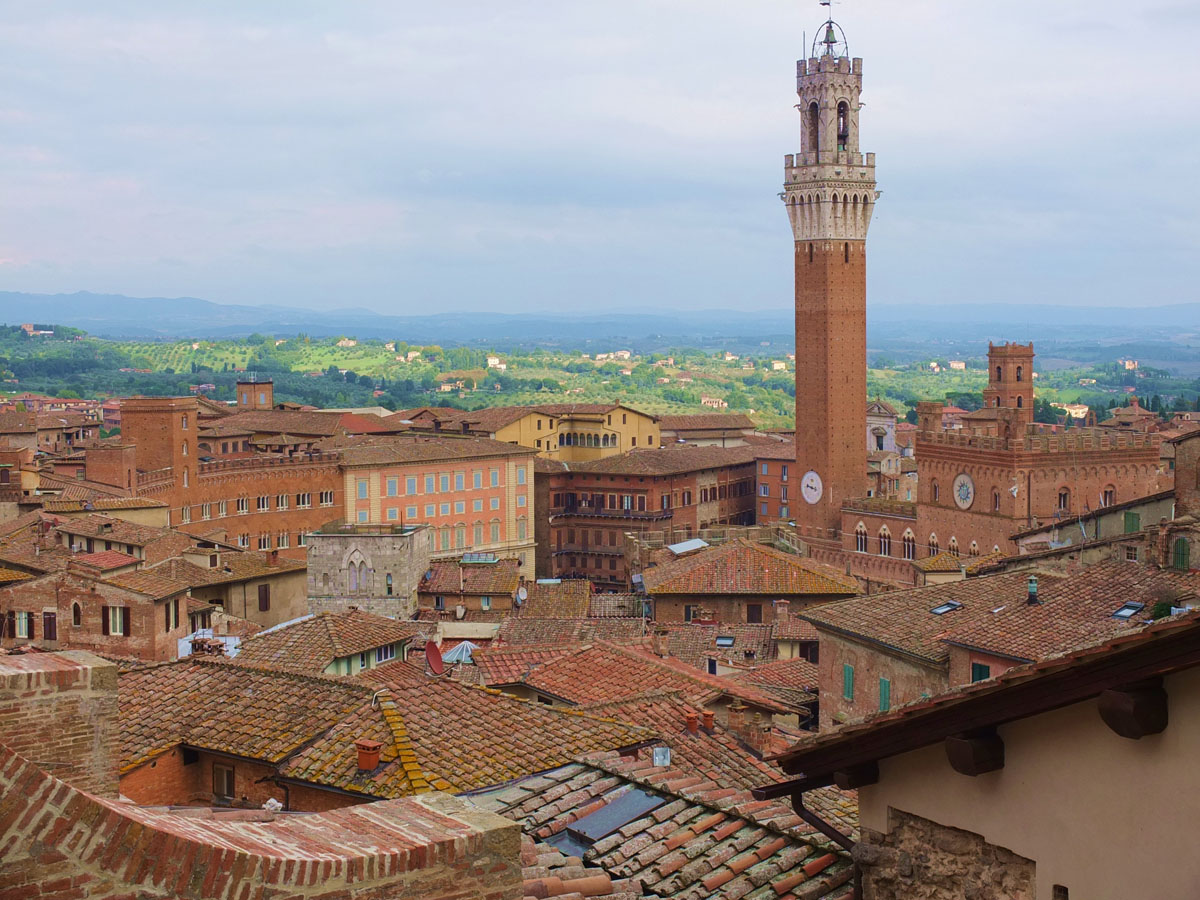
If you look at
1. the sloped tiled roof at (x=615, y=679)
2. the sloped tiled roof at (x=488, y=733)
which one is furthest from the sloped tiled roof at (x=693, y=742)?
the sloped tiled roof at (x=615, y=679)

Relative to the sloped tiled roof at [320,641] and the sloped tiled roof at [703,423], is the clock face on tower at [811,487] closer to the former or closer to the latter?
the sloped tiled roof at [703,423]

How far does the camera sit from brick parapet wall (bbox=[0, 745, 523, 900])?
14.2 feet

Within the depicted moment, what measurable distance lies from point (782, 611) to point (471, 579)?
34.1 ft

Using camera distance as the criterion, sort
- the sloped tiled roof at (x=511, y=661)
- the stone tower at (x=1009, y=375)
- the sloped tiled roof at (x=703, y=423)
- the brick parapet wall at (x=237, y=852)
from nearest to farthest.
Answer: 1. the brick parapet wall at (x=237, y=852)
2. the sloped tiled roof at (x=511, y=661)
3. the stone tower at (x=1009, y=375)
4. the sloped tiled roof at (x=703, y=423)

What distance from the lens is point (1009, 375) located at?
10769cm

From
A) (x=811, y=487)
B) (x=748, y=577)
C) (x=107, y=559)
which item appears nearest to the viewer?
(x=107, y=559)

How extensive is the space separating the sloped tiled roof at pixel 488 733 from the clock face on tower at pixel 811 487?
68.3 meters

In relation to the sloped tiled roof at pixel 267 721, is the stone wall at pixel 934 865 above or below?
above

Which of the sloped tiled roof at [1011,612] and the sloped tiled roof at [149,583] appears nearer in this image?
the sloped tiled roof at [1011,612]

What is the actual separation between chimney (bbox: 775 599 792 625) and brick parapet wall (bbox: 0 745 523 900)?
102ft

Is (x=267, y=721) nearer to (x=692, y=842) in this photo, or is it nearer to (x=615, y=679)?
(x=692, y=842)

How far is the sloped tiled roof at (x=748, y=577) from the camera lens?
137 ft

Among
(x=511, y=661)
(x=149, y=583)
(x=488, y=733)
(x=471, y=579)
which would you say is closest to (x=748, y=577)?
(x=471, y=579)

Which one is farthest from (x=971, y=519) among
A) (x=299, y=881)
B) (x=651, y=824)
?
(x=299, y=881)
